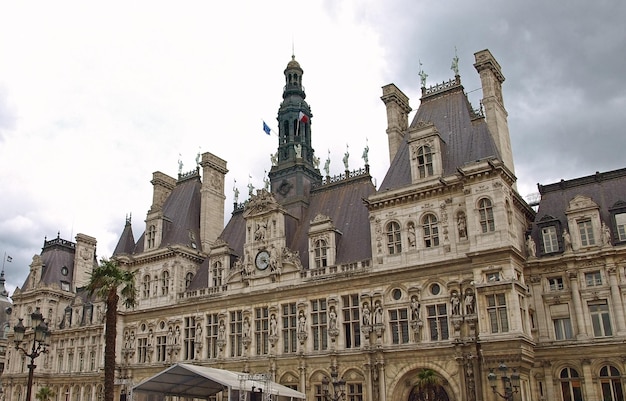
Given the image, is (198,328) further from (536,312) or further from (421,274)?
(536,312)

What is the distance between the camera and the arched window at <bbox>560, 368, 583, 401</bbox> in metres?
35.7

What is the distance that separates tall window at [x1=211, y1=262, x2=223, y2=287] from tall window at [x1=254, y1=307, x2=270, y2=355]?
18.6 feet

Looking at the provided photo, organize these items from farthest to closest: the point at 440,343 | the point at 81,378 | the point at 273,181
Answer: the point at 81,378
the point at 273,181
the point at 440,343

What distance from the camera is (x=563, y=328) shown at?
1473 inches

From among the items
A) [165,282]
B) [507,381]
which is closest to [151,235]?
[165,282]

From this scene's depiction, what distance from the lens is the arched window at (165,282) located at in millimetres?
55094

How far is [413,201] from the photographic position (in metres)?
41.7

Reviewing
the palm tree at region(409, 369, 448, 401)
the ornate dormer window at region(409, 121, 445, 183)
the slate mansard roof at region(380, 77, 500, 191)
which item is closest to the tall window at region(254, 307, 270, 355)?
the palm tree at region(409, 369, 448, 401)

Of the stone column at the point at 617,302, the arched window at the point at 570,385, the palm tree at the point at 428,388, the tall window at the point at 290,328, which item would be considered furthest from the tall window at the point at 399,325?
the stone column at the point at 617,302

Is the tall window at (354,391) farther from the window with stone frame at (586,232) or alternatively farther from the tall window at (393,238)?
the window with stone frame at (586,232)

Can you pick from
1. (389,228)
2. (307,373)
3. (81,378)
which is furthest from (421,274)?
(81,378)

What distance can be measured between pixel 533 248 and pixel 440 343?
29.2 ft

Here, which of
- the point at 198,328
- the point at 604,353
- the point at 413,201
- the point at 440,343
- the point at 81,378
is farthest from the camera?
the point at 81,378

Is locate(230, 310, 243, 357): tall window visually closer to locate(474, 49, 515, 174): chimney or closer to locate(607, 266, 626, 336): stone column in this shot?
locate(474, 49, 515, 174): chimney
